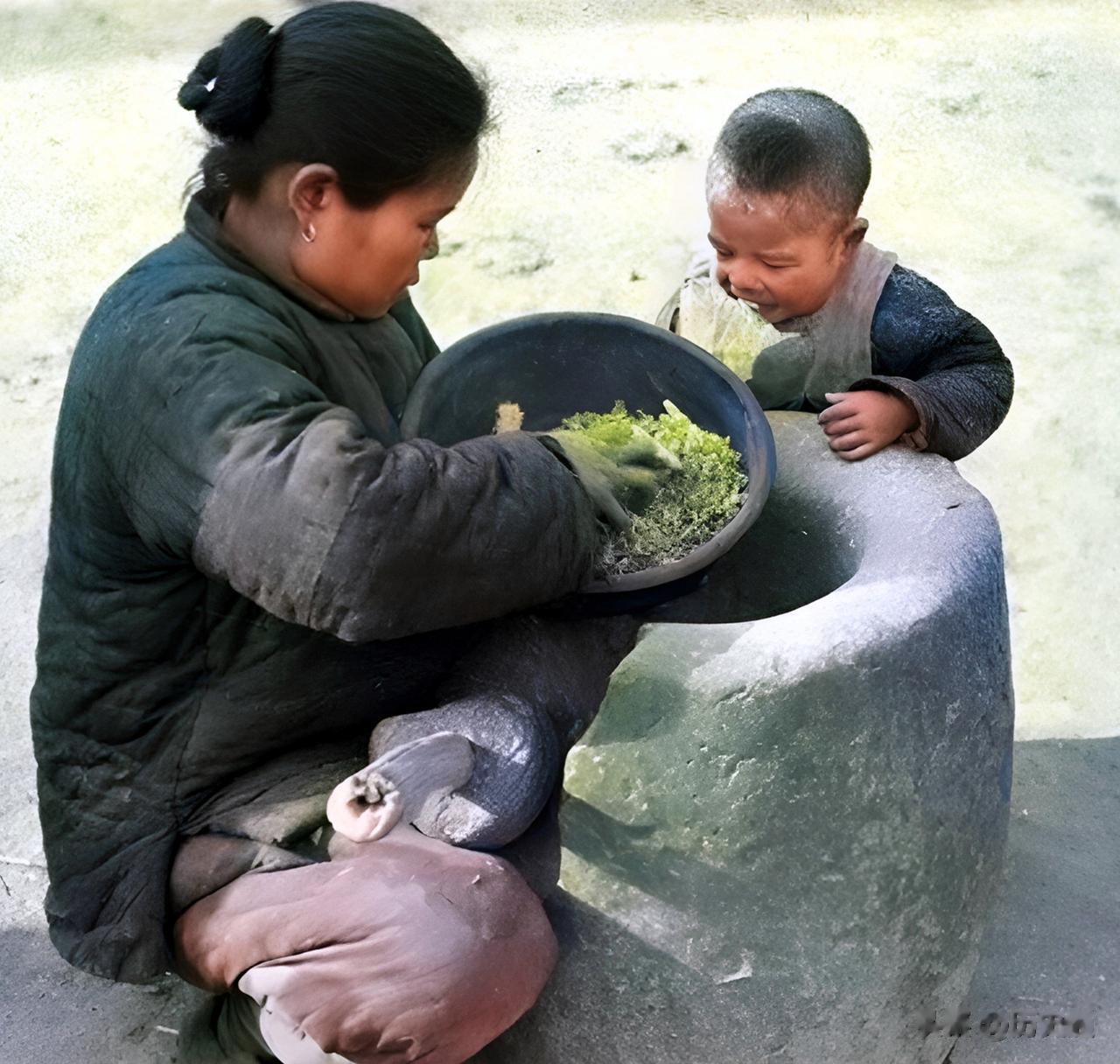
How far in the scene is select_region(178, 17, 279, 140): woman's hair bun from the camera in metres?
1.67

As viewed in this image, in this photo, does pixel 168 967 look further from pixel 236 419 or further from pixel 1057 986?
pixel 1057 986

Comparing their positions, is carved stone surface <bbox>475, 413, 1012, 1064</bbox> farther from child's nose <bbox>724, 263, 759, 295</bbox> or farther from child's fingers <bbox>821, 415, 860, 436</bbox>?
child's nose <bbox>724, 263, 759, 295</bbox>

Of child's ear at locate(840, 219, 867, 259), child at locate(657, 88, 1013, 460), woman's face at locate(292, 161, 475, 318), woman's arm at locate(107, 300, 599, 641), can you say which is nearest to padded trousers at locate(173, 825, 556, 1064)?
woman's arm at locate(107, 300, 599, 641)

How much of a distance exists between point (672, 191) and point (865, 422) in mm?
2362

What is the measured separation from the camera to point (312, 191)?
1690mm

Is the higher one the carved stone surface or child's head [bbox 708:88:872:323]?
child's head [bbox 708:88:872:323]

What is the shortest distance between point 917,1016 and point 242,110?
4.46 feet

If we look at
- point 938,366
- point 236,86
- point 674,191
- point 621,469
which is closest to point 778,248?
point 938,366

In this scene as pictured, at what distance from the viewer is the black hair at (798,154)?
7.47ft

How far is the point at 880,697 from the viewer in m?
1.62

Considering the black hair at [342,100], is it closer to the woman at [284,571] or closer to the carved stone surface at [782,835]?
A: the woman at [284,571]

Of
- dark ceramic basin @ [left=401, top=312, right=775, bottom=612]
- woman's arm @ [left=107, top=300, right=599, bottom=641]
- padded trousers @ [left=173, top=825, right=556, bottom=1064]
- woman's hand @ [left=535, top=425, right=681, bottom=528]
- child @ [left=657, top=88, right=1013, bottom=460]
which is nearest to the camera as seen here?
woman's arm @ [left=107, top=300, right=599, bottom=641]

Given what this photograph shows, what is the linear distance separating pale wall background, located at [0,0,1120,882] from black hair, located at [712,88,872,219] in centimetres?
73

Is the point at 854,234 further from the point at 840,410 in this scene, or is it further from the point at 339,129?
the point at 339,129
